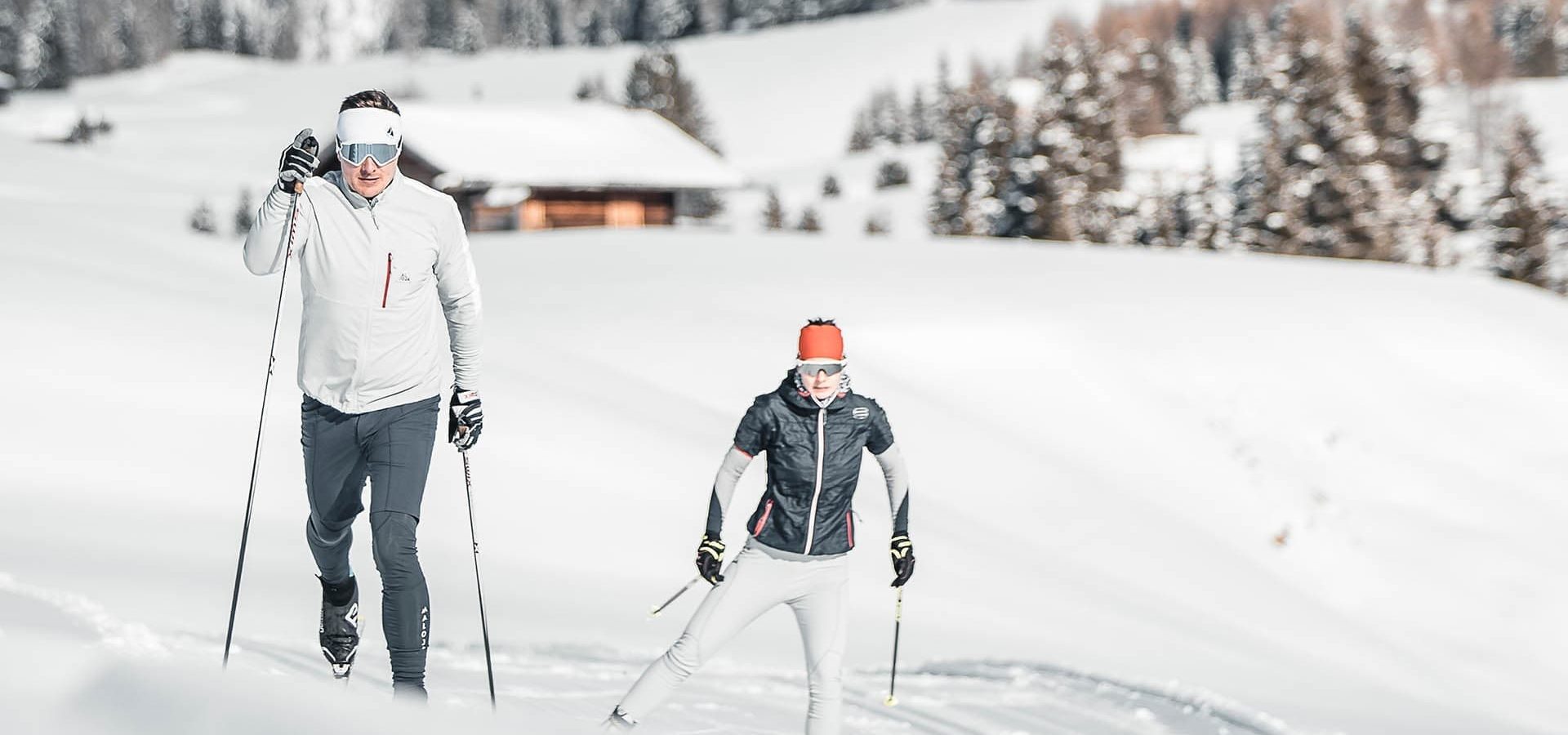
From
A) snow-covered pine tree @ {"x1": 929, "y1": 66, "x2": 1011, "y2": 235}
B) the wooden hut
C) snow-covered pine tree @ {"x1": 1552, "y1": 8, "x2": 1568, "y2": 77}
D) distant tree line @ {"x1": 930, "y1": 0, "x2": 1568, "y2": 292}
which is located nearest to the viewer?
the wooden hut

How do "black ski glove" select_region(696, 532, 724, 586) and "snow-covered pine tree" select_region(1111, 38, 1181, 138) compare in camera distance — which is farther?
"snow-covered pine tree" select_region(1111, 38, 1181, 138)

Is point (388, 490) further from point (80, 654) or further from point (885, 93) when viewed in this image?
point (885, 93)

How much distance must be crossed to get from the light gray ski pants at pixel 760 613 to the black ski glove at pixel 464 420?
3.29ft

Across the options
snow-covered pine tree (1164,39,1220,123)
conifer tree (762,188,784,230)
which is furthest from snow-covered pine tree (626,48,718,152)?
snow-covered pine tree (1164,39,1220,123)

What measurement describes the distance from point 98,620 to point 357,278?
2.10m

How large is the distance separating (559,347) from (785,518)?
9977 millimetres

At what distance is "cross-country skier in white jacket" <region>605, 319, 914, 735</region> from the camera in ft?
14.5

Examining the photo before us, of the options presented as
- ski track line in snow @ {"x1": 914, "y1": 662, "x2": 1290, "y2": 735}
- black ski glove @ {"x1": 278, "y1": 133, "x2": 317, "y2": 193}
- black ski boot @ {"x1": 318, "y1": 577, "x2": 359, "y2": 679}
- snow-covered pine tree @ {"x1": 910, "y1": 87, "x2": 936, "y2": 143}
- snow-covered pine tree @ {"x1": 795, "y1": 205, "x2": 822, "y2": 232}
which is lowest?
snow-covered pine tree @ {"x1": 795, "y1": 205, "x2": 822, "y2": 232}

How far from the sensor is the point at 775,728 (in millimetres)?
5469

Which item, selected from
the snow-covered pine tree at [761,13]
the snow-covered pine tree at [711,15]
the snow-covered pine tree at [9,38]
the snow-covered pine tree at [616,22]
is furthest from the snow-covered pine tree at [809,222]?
the snow-covered pine tree at [616,22]

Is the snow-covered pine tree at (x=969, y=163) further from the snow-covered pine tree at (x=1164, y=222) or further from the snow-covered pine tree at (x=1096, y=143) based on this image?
the snow-covered pine tree at (x=1164, y=222)

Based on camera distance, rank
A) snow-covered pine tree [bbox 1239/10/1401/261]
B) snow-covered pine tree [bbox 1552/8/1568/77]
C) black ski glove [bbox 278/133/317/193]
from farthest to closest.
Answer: snow-covered pine tree [bbox 1552/8/1568/77], snow-covered pine tree [bbox 1239/10/1401/261], black ski glove [bbox 278/133/317/193]

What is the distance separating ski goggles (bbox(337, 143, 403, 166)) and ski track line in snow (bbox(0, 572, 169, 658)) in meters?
2.00

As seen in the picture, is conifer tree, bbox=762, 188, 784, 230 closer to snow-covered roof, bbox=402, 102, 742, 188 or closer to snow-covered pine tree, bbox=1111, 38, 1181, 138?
snow-covered roof, bbox=402, 102, 742, 188
